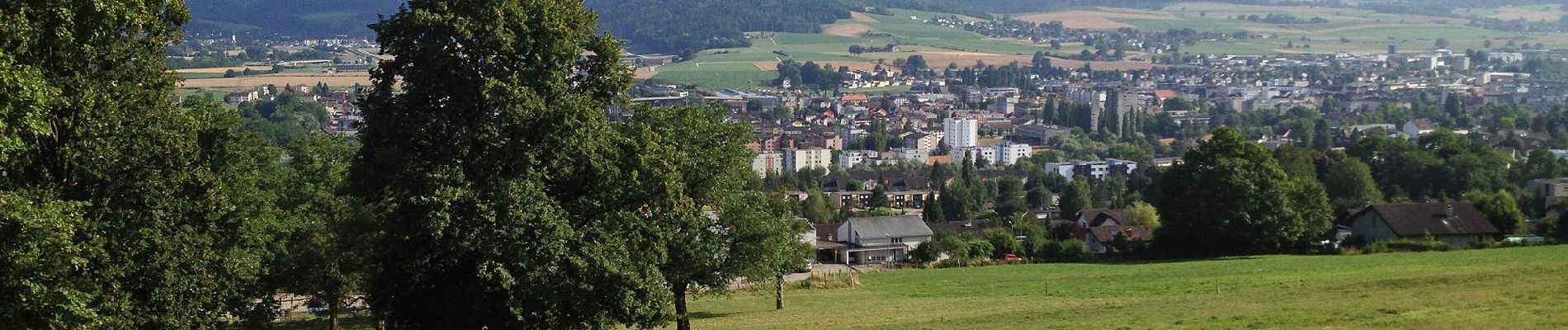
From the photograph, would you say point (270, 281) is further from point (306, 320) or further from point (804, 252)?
point (804, 252)

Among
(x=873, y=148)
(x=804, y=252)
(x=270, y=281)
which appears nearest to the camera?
(x=270, y=281)

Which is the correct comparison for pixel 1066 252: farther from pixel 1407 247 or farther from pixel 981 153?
pixel 981 153

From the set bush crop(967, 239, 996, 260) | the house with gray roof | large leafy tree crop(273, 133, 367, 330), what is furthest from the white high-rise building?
large leafy tree crop(273, 133, 367, 330)

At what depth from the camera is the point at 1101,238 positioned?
6406 centimetres

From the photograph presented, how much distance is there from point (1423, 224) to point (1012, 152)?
102666 mm

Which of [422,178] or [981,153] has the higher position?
[422,178]

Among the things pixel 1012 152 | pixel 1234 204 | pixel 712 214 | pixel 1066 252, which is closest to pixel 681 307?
pixel 712 214

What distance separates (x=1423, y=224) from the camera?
46.8 meters

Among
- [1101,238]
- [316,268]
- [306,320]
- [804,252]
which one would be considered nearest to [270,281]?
[316,268]

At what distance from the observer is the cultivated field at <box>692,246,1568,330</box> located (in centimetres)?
1594

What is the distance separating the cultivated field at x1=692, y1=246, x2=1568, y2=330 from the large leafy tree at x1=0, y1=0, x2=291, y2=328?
8315mm

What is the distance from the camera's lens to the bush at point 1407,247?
41000 millimetres

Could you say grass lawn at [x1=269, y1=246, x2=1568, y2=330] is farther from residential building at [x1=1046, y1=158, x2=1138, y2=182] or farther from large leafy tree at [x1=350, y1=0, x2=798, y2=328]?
residential building at [x1=1046, y1=158, x2=1138, y2=182]

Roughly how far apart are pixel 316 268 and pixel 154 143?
9.34m
